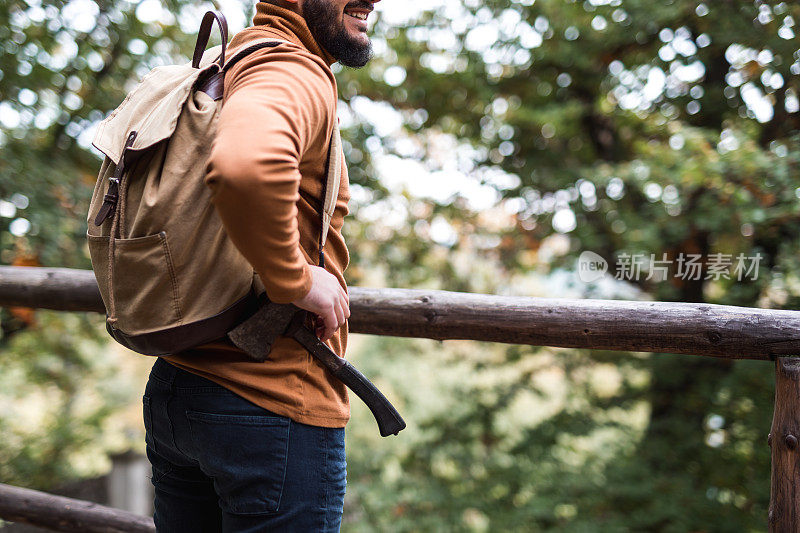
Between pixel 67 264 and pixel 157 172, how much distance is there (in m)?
3.20

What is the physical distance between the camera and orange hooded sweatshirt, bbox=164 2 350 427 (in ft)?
2.50

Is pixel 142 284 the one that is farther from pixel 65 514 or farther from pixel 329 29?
pixel 65 514

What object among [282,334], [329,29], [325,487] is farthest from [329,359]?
[329,29]

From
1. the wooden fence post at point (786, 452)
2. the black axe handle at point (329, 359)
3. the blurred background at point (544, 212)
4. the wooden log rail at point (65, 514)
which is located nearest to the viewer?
the black axe handle at point (329, 359)

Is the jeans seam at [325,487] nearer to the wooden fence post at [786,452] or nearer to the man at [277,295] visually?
the man at [277,295]

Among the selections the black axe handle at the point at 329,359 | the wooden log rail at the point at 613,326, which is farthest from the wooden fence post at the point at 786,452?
the black axe handle at the point at 329,359

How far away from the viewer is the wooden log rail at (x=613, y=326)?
132cm

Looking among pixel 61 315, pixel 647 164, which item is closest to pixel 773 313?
pixel 647 164

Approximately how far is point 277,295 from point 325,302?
10 centimetres

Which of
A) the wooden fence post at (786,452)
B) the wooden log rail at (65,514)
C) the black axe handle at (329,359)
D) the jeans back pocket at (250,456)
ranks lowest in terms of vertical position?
the wooden log rail at (65,514)

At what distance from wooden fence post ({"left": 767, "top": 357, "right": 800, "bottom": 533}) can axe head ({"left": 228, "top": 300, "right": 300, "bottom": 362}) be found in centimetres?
105

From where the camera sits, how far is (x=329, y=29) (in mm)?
1003

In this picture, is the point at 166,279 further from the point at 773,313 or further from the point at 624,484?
the point at 624,484

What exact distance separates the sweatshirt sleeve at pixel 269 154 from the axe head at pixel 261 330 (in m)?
0.07
